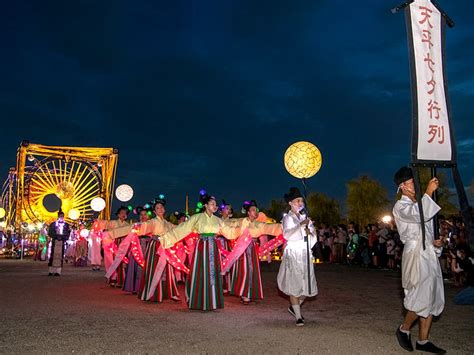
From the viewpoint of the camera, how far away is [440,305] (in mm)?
4547

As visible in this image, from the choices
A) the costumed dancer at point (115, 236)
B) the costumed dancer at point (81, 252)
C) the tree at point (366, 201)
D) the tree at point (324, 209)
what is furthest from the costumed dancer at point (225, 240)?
the tree at point (324, 209)

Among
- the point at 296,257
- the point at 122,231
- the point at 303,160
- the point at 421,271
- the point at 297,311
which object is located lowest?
the point at 297,311

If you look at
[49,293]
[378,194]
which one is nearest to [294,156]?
[49,293]

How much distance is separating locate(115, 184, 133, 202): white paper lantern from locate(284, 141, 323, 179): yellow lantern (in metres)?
9.26

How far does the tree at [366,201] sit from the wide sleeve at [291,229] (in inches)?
1662

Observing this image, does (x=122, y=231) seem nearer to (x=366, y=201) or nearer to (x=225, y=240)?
(x=225, y=240)

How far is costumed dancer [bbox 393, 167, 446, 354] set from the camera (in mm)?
4488

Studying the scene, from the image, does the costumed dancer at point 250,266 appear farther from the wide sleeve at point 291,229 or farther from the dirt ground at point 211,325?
the wide sleeve at point 291,229

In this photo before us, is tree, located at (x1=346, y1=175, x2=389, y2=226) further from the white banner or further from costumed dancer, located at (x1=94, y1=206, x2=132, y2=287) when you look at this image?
the white banner

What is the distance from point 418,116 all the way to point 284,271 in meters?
2.67

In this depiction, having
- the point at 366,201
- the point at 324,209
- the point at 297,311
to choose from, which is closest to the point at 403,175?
the point at 297,311

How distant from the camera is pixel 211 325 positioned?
19.5ft

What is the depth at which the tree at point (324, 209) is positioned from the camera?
55.8 metres

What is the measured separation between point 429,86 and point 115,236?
7.50 m
